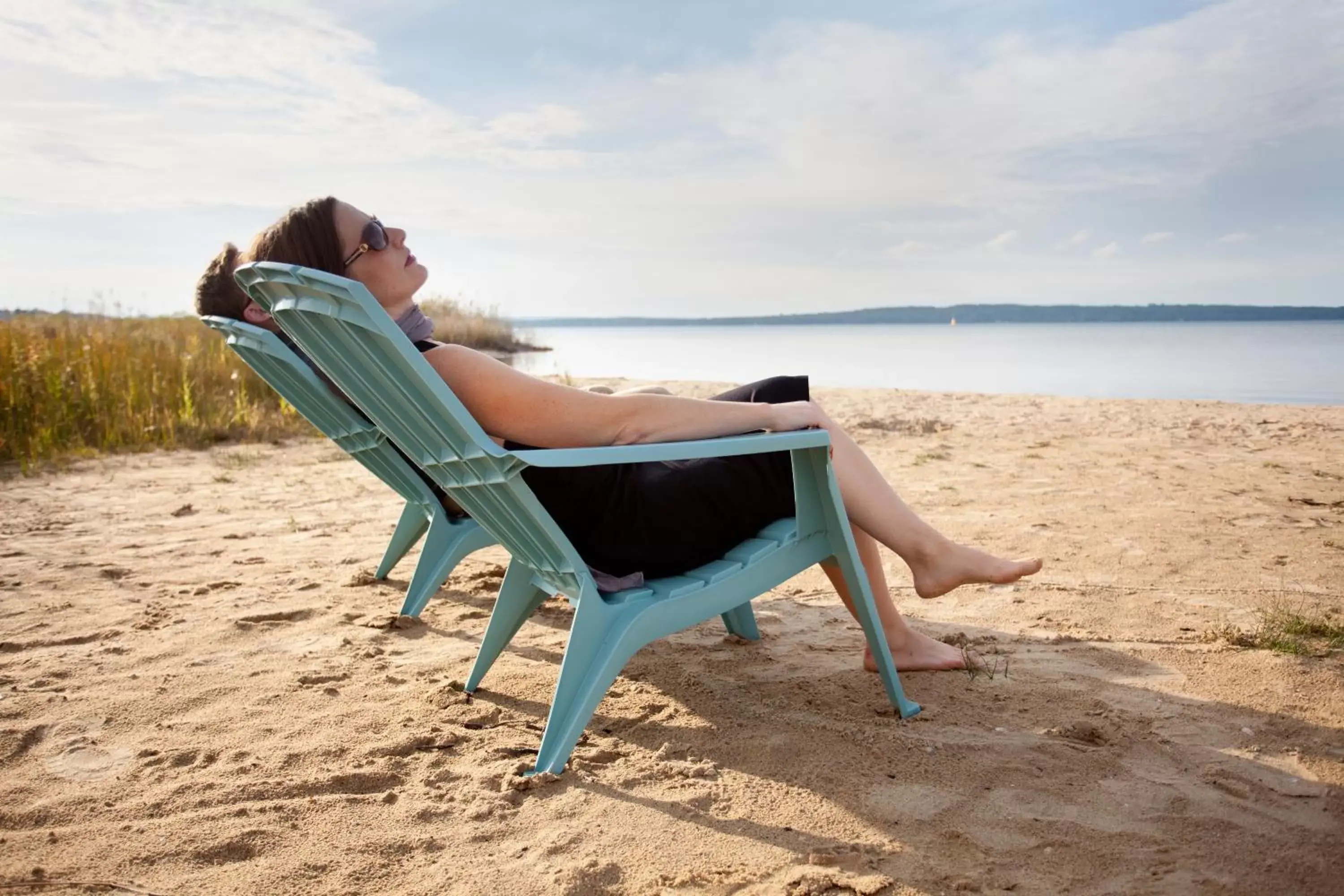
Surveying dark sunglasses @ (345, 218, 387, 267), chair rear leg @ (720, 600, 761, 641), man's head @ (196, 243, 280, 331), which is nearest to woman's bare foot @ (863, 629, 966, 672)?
chair rear leg @ (720, 600, 761, 641)

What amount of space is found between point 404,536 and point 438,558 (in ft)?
1.67

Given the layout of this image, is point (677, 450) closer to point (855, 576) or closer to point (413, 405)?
point (413, 405)

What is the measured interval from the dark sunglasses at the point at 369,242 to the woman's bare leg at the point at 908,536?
129cm

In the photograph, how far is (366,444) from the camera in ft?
A: 11.0

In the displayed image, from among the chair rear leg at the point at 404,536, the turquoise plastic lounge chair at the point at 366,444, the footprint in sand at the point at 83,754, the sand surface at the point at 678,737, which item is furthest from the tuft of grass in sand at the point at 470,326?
the footprint in sand at the point at 83,754

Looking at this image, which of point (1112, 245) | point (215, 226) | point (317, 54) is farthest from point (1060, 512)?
point (1112, 245)

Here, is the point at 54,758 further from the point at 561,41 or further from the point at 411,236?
the point at 561,41

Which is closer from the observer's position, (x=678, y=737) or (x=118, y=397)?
(x=678, y=737)

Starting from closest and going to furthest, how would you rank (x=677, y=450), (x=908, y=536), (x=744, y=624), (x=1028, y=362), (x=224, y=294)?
(x=677, y=450) < (x=908, y=536) < (x=744, y=624) < (x=224, y=294) < (x=1028, y=362)

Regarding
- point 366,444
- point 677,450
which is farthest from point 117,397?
point 677,450

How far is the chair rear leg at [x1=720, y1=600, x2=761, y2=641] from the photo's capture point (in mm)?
3061

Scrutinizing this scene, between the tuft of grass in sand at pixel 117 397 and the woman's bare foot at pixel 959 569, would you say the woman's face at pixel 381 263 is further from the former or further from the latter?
the tuft of grass in sand at pixel 117 397

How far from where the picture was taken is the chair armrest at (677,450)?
183 centimetres

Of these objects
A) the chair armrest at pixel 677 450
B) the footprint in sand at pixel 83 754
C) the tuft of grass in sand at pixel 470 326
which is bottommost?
the footprint in sand at pixel 83 754
